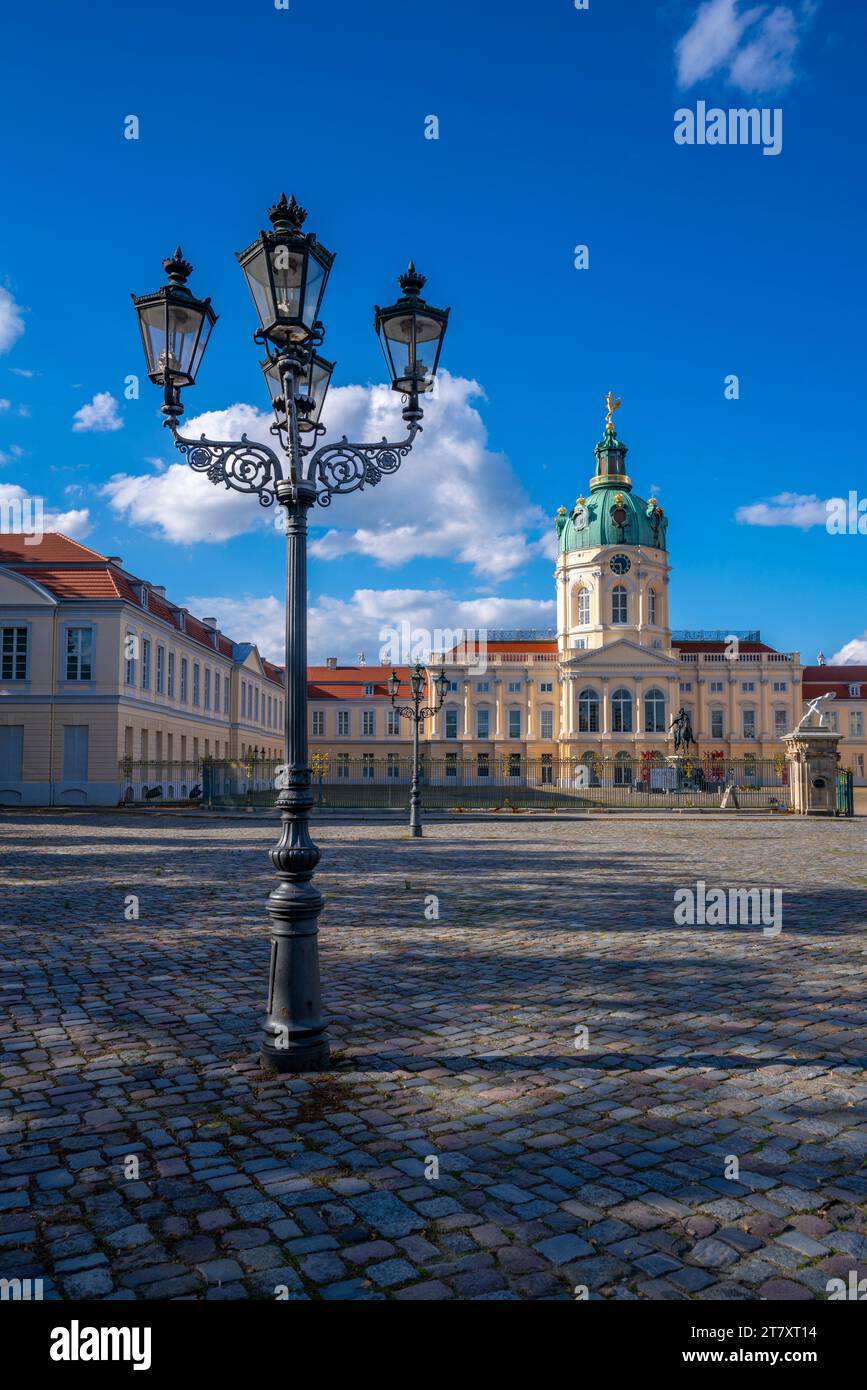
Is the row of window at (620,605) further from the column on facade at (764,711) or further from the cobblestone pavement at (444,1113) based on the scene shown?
the cobblestone pavement at (444,1113)

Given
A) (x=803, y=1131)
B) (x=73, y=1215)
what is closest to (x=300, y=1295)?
(x=73, y=1215)

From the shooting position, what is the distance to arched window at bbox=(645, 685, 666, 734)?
68.9 m

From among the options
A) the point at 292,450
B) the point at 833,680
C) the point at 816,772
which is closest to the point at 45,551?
the point at 816,772

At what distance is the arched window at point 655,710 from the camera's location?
68.9 meters

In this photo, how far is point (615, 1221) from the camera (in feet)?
10.8

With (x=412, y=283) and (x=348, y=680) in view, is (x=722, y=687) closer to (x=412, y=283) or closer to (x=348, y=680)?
(x=348, y=680)

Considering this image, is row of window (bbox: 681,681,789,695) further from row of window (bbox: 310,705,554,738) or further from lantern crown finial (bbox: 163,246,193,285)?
lantern crown finial (bbox: 163,246,193,285)

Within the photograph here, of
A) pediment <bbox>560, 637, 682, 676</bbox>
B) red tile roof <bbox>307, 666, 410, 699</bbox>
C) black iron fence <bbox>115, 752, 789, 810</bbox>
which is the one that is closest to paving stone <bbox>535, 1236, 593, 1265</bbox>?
black iron fence <bbox>115, 752, 789, 810</bbox>

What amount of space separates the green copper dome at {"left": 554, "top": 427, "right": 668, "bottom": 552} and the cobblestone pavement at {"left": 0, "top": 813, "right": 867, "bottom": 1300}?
6504 cm

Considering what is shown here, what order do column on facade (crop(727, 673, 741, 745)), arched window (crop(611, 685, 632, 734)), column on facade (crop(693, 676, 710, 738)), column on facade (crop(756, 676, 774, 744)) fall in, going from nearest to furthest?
arched window (crop(611, 685, 632, 734)) < column on facade (crop(693, 676, 710, 738)) < column on facade (crop(727, 673, 741, 745)) < column on facade (crop(756, 676, 774, 744))

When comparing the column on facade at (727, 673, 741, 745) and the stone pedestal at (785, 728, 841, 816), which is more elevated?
the column on facade at (727, 673, 741, 745)

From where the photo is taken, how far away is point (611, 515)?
237 ft

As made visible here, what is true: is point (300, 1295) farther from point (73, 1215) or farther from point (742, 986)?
point (742, 986)
